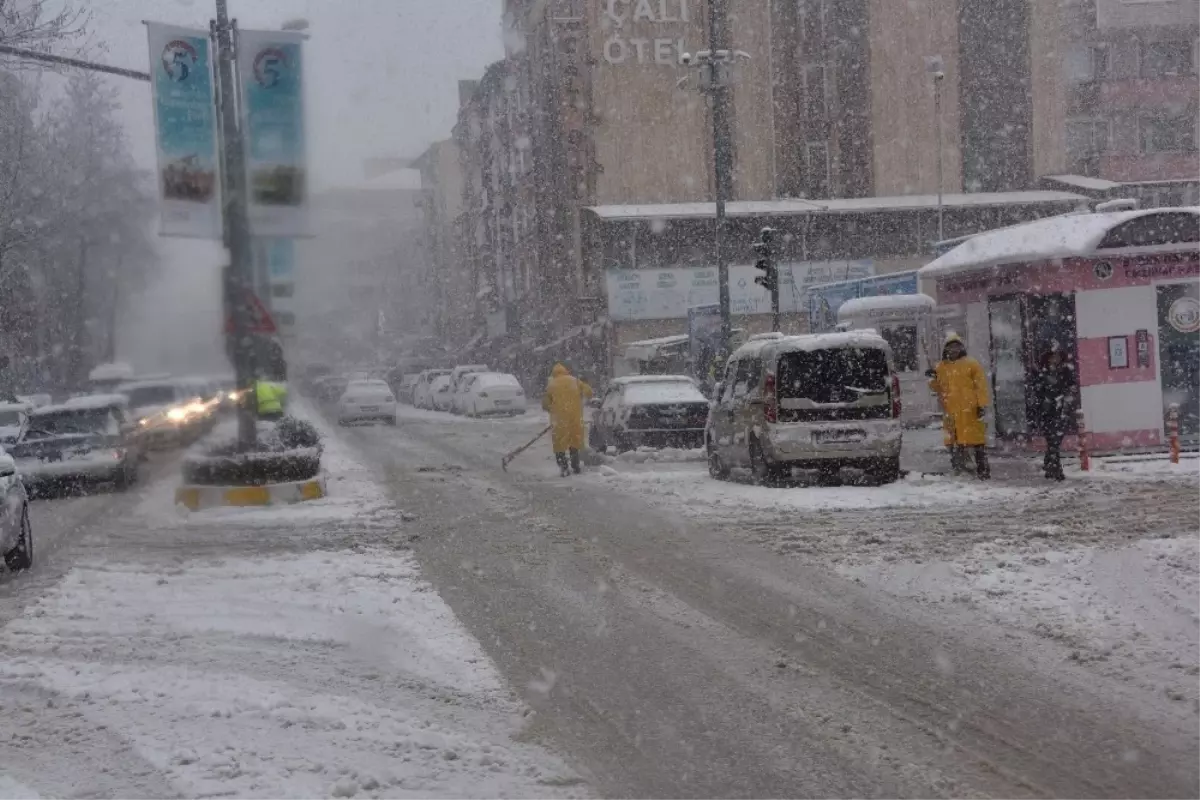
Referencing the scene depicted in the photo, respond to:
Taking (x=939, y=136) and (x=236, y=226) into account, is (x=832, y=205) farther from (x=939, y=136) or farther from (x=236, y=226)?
(x=236, y=226)

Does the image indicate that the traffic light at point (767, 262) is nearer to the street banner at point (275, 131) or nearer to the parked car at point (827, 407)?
the parked car at point (827, 407)

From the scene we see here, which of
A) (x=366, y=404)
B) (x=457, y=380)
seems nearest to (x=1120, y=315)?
(x=366, y=404)

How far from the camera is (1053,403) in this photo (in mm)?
15203

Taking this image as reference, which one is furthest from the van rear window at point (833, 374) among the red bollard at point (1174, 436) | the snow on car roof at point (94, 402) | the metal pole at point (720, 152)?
the snow on car roof at point (94, 402)

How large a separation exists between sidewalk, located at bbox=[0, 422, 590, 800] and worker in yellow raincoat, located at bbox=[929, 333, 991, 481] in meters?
7.38

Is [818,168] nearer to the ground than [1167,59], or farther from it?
nearer to the ground

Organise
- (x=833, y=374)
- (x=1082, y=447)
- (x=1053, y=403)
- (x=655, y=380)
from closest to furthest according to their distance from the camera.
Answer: (x=1053, y=403), (x=833, y=374), (x=1082, y=447), (x=655, y=380)

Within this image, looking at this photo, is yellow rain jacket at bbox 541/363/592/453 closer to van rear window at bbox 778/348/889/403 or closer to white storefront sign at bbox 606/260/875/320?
van rear window at bbox 778/348/889/403

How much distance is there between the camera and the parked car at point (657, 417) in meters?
22.1

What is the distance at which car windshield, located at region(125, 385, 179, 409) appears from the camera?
27.9 m

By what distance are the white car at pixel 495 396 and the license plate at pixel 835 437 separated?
1027 inches

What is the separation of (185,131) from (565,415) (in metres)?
6.58

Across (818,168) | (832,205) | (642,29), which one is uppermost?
(642,29)

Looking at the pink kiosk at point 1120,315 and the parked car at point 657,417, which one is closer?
the pink kiosk at point 1120,315
